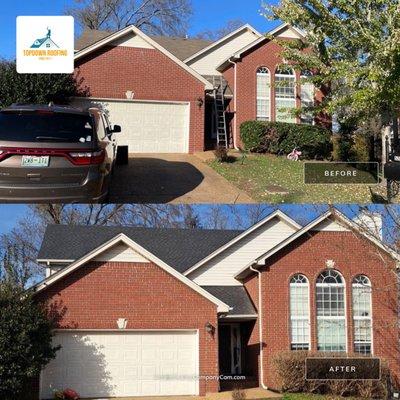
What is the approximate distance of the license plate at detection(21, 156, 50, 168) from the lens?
28.9ft

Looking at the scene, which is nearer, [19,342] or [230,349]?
[19,342]

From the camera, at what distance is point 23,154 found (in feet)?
28.9

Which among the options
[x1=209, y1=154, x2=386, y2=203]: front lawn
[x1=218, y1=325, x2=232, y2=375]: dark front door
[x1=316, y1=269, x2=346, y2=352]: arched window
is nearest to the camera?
[x1=209, y1=154, x2=386, y2=203]: front lawn

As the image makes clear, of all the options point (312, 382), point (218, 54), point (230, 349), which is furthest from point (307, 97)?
point (230, 349)

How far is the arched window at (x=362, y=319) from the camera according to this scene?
620 inches

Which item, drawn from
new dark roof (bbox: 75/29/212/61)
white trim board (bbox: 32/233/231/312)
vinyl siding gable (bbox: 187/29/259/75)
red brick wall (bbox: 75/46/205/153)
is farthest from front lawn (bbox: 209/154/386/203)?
vinyl siding gable (bbox: 187/29/259/75)

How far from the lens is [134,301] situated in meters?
15.2

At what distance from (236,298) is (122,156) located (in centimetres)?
757

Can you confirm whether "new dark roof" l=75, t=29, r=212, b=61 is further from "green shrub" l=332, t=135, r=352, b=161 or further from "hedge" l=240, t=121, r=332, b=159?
"green shrub" l=332, t=135, r=352, b=161

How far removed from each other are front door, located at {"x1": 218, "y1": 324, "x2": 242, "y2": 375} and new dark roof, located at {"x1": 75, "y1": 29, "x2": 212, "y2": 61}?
7786mm

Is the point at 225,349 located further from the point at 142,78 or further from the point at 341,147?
the point at 142,78

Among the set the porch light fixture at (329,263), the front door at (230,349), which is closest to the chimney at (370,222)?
the porch light fixture at (329,263)

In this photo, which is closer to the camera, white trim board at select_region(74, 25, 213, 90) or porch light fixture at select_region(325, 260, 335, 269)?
white trim board at select_region(74, 25, 213, 90)

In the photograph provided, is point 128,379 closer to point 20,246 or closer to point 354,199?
point 20,246
